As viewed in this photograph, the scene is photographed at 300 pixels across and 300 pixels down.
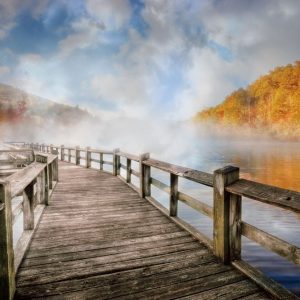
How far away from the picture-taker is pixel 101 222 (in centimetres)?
581

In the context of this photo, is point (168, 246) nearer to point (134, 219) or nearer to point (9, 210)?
point (134, 219)

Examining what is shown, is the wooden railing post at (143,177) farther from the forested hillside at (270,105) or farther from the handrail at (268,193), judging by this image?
the forested hillside at (270,105)

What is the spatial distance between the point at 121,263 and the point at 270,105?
73.2 meters

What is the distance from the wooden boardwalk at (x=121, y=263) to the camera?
123 inches

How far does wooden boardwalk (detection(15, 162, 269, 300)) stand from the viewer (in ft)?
10.3

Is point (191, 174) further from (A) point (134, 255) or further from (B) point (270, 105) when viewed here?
(B) point (270, 105)

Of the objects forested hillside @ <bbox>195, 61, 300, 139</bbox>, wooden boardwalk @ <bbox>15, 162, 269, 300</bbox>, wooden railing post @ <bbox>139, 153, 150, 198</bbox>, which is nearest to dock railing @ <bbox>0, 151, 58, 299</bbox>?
Result: wooden boardwalk @ <bbox>15, 162, 269, 300</bbox>

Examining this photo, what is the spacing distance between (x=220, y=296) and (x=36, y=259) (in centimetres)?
248

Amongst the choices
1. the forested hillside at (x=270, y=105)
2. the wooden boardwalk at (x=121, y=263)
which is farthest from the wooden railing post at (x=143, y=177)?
the forested hillside at (x=270, y=105)

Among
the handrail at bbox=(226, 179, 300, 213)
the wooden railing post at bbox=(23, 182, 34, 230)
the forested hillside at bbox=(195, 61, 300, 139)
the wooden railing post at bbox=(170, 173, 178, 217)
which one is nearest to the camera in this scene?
the handrail at bbox=(226, 179, 300, 213)

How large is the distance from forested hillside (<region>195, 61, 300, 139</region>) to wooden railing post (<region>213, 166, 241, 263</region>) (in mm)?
62776

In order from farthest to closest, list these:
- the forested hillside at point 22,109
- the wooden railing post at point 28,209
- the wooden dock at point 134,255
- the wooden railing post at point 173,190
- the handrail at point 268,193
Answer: the forested hillside at point 22,109
the wooden railing post at point 173,190
the wooden railing post at point 28,209
the wooden dock at point 134,255
the handrail at point 268,193

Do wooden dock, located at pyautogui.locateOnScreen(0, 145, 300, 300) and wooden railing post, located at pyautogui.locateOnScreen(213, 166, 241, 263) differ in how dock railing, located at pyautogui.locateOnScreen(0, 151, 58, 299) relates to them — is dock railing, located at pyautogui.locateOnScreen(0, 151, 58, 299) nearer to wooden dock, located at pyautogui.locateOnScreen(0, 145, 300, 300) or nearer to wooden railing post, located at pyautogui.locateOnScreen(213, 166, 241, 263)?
wooden dock, located at pyautogui.locateOnScreen(0, 145, 300, 300)

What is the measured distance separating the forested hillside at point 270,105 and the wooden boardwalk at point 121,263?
6232 cm
